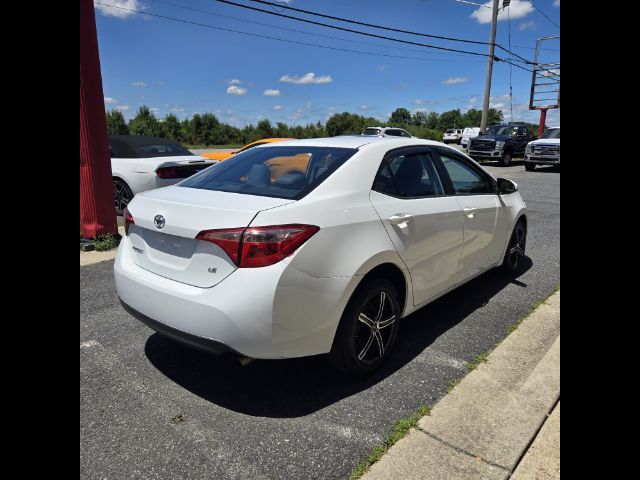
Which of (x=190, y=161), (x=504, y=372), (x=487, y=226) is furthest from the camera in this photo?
(x=190, y=161)

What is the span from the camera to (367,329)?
3.01 meters

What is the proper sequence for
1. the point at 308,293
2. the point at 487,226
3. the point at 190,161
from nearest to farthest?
1. the point at 308,293
2. the point at 487,226
3. the point at 190,161

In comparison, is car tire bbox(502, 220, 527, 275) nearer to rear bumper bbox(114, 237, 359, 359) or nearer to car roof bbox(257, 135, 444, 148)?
car roof bbox(257, 135, 444, 148)

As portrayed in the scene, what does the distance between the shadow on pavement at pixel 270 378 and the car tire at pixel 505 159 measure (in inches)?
829

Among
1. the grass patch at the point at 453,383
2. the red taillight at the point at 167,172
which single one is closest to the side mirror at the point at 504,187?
the grass patch at the point at 453,383

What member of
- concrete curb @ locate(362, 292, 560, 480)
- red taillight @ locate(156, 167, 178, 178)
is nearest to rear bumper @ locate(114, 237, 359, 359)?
concrete curb @ locate(362, 292, 560, 480)

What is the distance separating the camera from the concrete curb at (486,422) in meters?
2.25

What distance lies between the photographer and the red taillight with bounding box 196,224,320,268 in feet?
7.89

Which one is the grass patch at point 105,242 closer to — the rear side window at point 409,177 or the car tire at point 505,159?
the rear side window at point 409,177

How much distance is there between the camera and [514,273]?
17.4ft

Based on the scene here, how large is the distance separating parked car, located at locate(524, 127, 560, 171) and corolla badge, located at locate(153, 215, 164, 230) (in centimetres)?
2003
